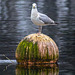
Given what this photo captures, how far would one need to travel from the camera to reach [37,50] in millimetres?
16469

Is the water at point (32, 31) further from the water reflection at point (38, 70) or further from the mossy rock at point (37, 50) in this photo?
the mossy rock at point (37, 50)

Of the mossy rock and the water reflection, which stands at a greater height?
the mossy rock

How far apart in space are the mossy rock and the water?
0.33 m

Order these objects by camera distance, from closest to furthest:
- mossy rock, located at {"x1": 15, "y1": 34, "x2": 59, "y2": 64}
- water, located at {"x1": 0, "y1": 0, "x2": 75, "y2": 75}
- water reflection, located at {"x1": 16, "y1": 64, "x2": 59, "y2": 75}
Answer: water reflection, located at {"x1": 16, "y1": 64, "x2": 59, "y2": 75}, water, located at {"x1": 0, "y1": 0, "x2": 75, "y2": 75}, mossy rock, located at {"x1": 15, "y1": 34, "x2": 59, "y2": 64}

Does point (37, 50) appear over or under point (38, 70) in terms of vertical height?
over

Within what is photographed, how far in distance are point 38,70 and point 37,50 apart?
781 millimetres

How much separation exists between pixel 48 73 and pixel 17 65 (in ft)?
5.45

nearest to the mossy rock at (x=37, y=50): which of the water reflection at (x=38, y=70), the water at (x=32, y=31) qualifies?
the water reflection at (x=38, y=70)

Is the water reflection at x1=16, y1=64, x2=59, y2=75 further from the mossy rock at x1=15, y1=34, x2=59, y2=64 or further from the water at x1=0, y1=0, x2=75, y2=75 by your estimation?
the mossy rock at x1=15, y1=34, x2=59, y2=64

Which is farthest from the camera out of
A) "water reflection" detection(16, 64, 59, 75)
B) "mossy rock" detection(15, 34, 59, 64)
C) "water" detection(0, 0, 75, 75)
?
"mossy rock" detection(15, 34, 59, 64)

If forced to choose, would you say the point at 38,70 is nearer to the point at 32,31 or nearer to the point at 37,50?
the point at 37,50

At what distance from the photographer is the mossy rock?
16484 mm

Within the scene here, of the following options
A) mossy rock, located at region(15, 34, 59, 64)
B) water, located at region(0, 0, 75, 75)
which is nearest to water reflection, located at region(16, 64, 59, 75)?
water, located at region(0, 0, 75, 75)

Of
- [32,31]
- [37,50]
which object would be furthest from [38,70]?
[32,31]
